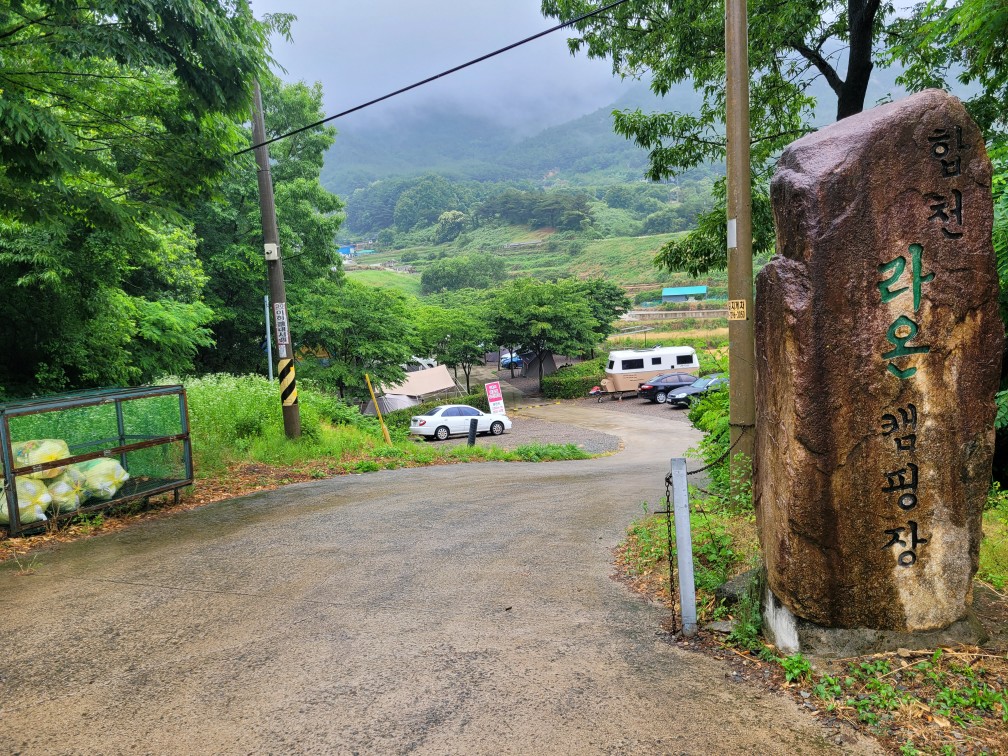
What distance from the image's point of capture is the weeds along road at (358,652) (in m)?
3.20

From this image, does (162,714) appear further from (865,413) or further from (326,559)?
(865,413)

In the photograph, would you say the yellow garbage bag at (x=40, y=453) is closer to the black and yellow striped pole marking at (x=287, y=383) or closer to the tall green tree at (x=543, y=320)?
the black and yellow striped pole marking at (x=287, y=383)

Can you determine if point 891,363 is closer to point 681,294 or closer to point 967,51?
point 967,51

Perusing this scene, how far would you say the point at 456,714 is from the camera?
336cm

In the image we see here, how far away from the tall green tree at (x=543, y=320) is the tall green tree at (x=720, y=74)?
26941 millimetres

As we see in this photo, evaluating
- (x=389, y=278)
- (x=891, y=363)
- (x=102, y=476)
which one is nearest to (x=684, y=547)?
(x=891, y=363)

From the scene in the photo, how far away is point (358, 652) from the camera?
410cm

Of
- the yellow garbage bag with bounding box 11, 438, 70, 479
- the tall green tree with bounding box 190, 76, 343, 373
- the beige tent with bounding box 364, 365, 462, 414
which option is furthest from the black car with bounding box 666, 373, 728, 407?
the yellow garbage bag with bounding box 11, 438, 70, 479

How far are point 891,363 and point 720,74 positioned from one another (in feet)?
26.2

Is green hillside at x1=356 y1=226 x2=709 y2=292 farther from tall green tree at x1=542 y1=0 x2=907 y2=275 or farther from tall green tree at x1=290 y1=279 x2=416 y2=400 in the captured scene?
tall green tree at x1=542 y1=0 x2=907 y2=275

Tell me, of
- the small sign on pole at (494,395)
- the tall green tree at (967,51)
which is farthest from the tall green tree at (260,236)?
the tall green tree at (967,51)

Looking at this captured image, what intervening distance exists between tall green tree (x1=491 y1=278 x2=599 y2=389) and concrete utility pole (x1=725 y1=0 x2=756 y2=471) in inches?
1256

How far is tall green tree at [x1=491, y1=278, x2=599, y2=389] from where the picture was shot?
37969 millimetres

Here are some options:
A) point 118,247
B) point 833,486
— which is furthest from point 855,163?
point 118,247
